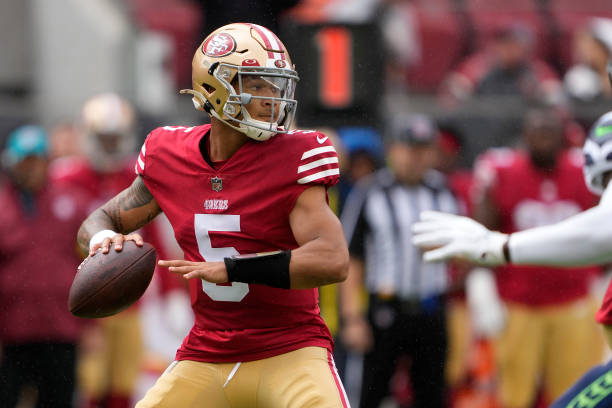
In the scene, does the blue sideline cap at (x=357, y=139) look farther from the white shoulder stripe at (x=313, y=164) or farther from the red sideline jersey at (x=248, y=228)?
the white shoulder stripe at (x=313, y=164)

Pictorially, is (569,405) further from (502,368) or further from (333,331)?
(333,331)

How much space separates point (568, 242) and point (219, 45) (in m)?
1.31

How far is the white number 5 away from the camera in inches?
155

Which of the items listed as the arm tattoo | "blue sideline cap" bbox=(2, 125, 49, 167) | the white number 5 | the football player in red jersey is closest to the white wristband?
the football player in red jersey

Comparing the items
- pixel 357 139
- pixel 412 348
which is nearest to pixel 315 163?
pixel 412 348

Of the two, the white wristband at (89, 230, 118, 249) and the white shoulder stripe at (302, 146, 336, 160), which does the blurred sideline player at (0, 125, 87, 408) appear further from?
the white shoulder stripe at (302, 146, 336, 160)

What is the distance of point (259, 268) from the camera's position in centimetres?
373

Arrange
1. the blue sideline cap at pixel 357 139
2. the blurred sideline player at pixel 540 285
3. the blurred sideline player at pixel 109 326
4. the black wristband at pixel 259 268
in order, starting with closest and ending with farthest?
1. the black wristband at pixel 259 268
2. the blurred sideline player at pixel 540 285
3. the blurred sideline player at pixel 109 326
4. the blue sideline cap at pixel 357 139

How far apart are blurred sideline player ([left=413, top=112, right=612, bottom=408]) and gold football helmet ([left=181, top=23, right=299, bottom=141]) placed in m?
0.65

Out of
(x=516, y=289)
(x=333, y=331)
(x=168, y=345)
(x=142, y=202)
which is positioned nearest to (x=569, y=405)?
(x=142, y=202)

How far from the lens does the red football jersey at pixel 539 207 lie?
6.85 metres

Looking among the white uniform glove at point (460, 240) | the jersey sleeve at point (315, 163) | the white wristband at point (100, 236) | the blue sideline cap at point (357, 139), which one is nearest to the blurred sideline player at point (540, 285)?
the blue sideline cap at point (357, 139)

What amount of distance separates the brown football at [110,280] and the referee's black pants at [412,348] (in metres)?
3.11

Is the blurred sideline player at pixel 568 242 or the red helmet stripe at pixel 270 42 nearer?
the blurred sideline player at pixel 568 242
